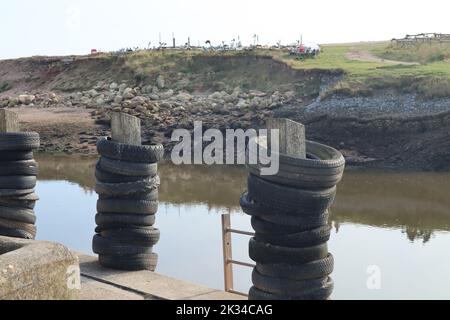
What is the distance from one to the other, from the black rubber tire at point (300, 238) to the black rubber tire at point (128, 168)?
2.13m

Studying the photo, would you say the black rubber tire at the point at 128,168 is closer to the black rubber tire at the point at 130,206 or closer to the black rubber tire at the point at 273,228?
the black rubber tire at the point at 130,206

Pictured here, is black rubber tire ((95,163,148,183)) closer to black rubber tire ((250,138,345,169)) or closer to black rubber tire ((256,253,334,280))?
black rubber tire ((250,138,345,169))

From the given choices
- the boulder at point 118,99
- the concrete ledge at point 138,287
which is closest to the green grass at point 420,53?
the boulder at point 118,99

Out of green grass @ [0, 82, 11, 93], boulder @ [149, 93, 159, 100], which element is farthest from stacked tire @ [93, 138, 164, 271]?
green grass @ [0, 82, 11, 93]

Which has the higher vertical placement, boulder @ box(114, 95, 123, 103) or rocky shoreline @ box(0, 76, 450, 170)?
boulder @ box(114, 95, 123, 103)

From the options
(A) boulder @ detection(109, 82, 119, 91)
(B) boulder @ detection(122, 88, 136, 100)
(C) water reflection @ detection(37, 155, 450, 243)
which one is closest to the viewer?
(C) water reflection @ detection(37, 155, 450, 243)

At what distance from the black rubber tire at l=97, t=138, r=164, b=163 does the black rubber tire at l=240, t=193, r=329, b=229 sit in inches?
79.8

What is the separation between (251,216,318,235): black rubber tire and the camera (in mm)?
6082

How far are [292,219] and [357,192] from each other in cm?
1554

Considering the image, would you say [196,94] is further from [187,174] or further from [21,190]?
[21,190]

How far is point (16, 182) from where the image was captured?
868 cm
